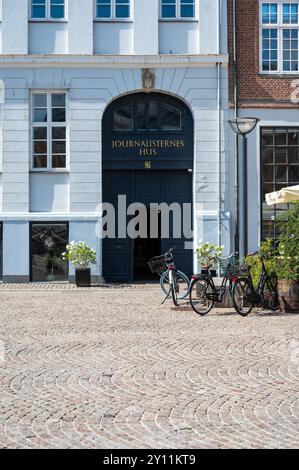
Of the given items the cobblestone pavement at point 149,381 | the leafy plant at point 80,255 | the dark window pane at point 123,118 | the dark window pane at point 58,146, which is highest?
the dark window pane at point 123,118

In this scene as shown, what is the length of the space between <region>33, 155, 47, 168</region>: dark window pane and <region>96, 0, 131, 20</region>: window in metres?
4.48

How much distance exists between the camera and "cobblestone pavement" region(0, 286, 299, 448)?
5961 mm

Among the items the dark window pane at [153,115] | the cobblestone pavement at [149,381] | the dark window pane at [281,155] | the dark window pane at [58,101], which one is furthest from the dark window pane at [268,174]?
the cobblestone pavement at [149,381]

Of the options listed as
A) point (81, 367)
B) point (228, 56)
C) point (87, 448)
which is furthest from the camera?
point (228, 56)

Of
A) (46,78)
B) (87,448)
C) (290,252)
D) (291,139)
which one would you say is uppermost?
(46,78)

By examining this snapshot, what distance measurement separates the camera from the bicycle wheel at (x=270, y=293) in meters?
14.7

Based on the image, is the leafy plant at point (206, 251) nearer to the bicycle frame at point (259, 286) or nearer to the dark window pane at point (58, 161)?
the dark window pane at point (58, 161)

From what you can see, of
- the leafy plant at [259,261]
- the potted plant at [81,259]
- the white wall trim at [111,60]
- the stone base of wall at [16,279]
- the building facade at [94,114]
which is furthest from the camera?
the stone base of wall at [16,279]

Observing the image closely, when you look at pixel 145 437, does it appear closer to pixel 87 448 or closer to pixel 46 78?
pixel 87 448

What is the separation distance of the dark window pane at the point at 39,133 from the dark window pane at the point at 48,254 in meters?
2.64

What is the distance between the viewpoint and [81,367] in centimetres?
880

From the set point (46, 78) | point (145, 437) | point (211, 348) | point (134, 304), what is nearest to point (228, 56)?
point (46, 78)

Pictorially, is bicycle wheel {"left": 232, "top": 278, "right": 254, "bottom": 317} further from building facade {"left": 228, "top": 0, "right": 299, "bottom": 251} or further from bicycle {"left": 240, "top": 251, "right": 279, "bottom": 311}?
building facade {"left": 228, "top": 0, "right": 299, "bottom": 251}
